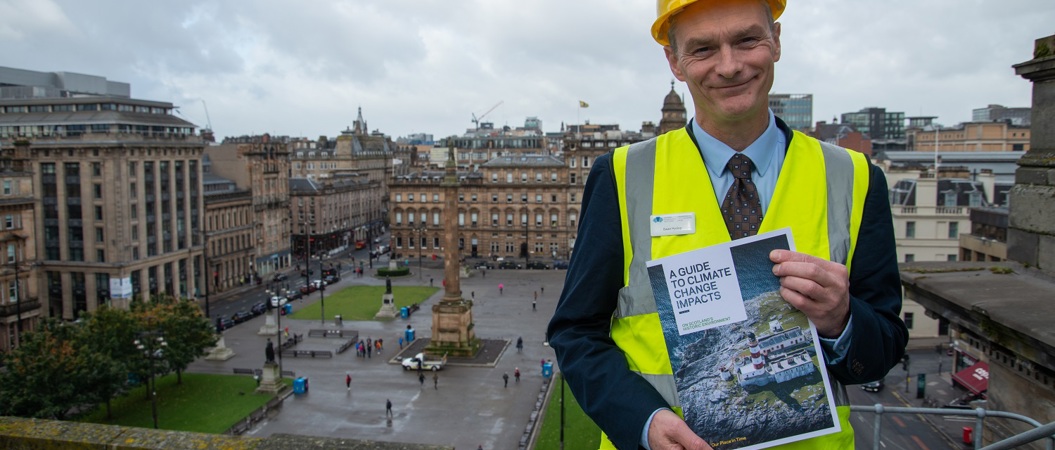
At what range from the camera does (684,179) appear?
3496mm

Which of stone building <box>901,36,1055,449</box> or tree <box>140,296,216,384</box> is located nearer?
stone building <box>901,36,1055,449</box>

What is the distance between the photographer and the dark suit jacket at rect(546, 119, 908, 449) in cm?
328

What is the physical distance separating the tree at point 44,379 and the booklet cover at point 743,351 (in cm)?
2784

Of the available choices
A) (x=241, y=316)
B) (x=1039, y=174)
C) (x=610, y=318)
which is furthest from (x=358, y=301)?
(x=610, y=318)

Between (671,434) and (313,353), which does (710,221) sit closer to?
(671,434)

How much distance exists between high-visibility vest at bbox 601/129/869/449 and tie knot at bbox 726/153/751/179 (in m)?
0.15

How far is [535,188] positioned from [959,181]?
45.3 meters

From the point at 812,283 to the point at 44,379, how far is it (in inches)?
1160

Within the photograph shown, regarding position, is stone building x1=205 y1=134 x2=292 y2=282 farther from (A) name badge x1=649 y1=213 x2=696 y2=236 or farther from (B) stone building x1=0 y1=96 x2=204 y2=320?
(A) name badge x1=649 y1=213 x2=696 y2=236

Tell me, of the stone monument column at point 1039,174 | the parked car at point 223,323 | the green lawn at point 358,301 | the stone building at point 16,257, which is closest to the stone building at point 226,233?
the green lawn at point 358,301

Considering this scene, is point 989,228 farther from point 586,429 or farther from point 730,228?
point 730,228

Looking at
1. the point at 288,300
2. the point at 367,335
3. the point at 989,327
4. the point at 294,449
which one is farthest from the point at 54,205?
the point at 989,327

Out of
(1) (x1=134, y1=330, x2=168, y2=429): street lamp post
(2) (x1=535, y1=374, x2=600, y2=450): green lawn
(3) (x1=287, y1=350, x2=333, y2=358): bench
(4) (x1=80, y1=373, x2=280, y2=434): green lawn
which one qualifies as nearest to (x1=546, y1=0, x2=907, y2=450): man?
(2) (x1=535, y1=374, x2=600, y2=450): green lawn

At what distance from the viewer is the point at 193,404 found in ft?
107
